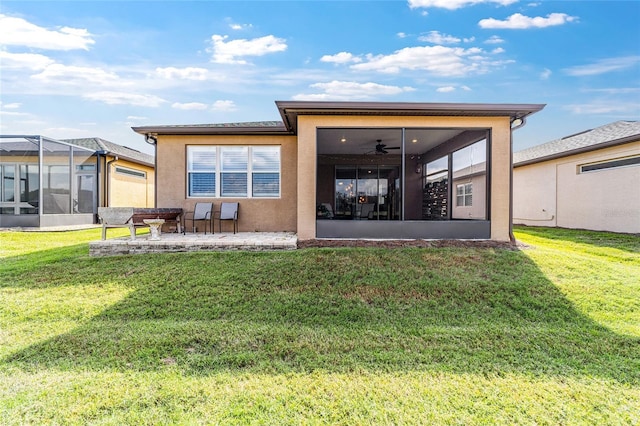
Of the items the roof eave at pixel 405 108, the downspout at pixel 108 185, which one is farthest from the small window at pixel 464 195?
the downspout at pixel 108 185

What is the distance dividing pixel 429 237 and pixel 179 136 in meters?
7.14

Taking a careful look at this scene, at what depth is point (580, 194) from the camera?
39.7 ft

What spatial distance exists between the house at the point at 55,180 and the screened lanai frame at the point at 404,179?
941cm

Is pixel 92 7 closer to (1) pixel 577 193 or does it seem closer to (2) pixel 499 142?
(2) pixel 499 142

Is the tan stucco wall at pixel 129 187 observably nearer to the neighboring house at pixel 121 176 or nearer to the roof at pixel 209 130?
the neighboring house at pixel 121 176

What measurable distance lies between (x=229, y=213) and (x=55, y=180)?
912 centimetres

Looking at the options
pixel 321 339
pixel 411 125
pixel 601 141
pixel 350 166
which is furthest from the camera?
pixel 350 166

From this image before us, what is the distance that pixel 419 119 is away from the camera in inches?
292

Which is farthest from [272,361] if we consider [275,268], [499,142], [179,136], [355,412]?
[179,136]

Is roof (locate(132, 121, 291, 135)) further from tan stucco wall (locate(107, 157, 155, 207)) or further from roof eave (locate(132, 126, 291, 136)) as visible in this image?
tan stucco wall (locate(107, 157, 155, 207))

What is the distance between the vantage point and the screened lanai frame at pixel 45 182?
11961mm

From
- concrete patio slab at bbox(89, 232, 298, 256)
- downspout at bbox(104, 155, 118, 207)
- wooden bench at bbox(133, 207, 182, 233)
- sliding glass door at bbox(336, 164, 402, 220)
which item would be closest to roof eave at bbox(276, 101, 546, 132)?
concrete patio slab at bbox(89, 232, 298, 256)

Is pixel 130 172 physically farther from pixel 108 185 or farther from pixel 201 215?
pixel 201 215

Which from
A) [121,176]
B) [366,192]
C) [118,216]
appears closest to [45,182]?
[121,176]
